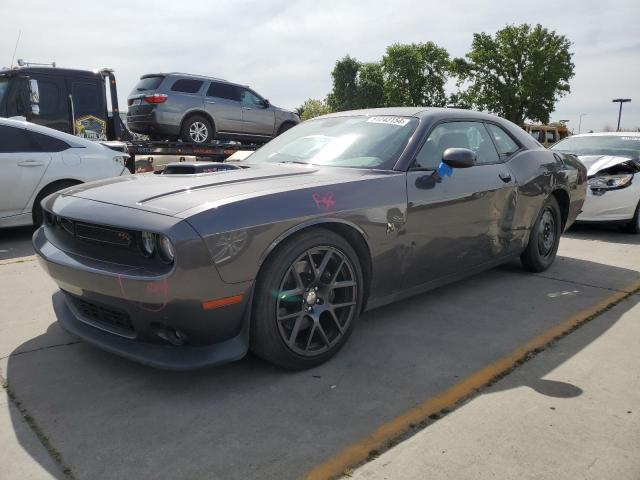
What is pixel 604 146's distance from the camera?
827 centimetres

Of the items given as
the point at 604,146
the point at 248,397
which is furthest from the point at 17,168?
the point at 604,146

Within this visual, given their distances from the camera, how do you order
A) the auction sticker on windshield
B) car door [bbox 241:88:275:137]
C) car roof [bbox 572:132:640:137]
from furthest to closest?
car door [bbox 241:88:275:137] < car roof [bbox 572:132:640:137] < the auction sticker on windshield

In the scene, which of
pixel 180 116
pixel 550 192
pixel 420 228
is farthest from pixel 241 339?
pixel 180 116

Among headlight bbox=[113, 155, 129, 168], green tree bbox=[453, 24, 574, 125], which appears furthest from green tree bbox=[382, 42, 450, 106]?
headlight bbox=[113, 155, 129, 168]

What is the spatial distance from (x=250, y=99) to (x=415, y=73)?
51.3m

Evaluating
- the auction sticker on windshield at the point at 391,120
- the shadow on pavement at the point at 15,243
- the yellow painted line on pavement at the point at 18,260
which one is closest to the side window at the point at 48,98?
the shadow on pavement at the point at 15,243

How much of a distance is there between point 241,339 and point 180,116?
26.2 feet

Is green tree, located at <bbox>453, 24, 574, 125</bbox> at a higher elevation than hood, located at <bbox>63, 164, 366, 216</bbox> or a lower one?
higher

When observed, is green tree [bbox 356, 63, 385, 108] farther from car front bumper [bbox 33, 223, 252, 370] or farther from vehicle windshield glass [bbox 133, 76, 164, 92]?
car front bumper [bbox 33, 223, 252, 370]

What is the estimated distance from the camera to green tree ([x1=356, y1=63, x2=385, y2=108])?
64.5m

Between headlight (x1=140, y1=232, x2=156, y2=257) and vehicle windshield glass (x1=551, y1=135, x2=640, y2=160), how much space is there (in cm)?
749

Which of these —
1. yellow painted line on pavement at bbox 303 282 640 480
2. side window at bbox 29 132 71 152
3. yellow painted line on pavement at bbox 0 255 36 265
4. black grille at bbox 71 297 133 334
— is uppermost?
side window at bbox 29 132 71 152

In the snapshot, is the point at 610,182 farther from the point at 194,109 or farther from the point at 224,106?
the point at 194,109

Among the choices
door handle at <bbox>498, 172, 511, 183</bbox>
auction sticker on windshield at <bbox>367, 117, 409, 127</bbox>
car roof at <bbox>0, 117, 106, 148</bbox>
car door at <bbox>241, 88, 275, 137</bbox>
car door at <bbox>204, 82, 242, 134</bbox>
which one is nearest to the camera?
auction sticker on windshield at <bbox>367, 117, 409, 127</bbox>
